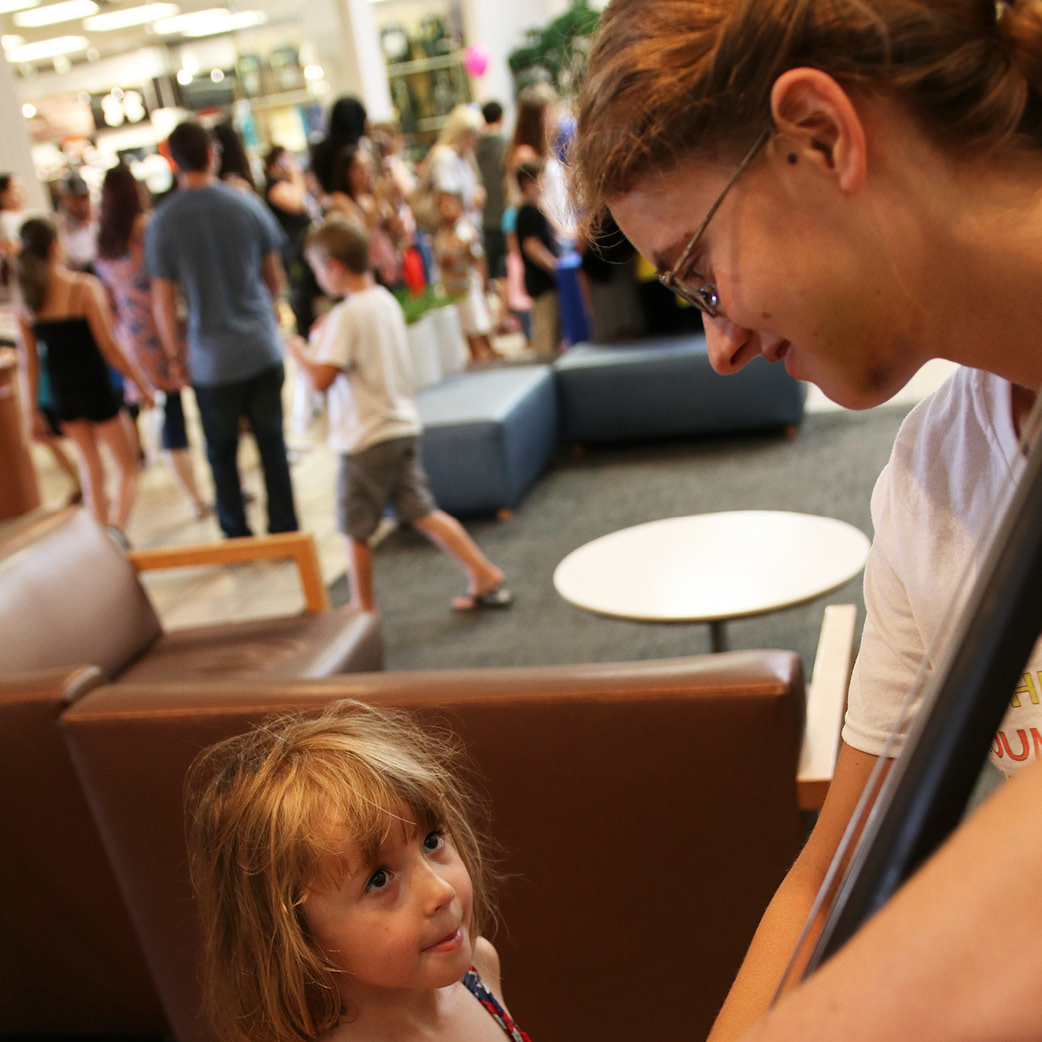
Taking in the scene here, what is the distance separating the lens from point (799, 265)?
68 centimetres

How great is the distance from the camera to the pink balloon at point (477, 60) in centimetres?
1235

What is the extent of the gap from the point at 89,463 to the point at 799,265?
4787 millimetres

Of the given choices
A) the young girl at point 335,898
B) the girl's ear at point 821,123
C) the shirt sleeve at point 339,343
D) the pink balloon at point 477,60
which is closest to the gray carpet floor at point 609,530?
the shirt sleeve at point 339,343

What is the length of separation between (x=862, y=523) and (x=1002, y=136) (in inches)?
151

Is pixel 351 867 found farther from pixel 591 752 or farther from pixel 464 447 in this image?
pixel 464 447

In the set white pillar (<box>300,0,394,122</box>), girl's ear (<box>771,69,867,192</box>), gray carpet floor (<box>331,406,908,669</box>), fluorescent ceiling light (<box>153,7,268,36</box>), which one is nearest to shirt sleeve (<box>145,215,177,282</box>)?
gray carpet floor (<box>331,406,908,669</box>)

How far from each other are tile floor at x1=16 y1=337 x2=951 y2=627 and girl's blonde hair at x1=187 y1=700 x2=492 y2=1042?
8.43 ft

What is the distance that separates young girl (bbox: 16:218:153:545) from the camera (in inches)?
182

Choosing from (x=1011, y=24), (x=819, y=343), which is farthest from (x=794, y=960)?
(x=1011, y=24)

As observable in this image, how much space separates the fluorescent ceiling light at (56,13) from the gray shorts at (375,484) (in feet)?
33.7

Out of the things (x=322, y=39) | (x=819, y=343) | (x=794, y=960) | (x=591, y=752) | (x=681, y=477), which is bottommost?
(x=681, y=477)

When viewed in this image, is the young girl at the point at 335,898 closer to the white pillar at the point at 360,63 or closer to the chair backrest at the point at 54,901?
the chair backrest at the point at 54,901

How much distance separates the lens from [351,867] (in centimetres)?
117

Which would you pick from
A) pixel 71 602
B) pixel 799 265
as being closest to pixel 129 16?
pixel 71 602
